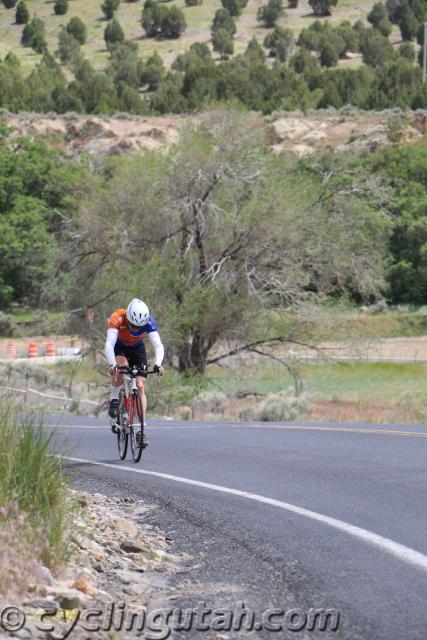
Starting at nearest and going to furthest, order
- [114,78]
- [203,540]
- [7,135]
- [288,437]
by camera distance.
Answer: [203,540], [288,437], [7,135], [114,78]

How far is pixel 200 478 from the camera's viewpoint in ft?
39.5

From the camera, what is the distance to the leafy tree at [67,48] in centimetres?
14571

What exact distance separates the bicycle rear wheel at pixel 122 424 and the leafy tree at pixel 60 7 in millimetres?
158090

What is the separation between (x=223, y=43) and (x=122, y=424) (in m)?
135

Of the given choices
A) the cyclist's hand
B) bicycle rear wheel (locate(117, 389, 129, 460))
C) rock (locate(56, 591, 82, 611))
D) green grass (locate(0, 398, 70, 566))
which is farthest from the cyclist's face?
rock (locate(56, 591, 82, 611))

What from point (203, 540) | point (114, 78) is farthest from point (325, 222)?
point (114, 78)

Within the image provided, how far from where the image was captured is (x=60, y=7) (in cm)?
16625

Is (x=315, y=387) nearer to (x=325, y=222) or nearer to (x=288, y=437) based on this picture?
(x=325, y=222)

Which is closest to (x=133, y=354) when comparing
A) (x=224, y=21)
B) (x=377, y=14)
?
(x=224, y=21)

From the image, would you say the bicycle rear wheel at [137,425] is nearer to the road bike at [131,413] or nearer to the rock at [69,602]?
the road bike at [131,413]

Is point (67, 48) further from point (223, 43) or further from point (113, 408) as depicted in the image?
point (113, 408)

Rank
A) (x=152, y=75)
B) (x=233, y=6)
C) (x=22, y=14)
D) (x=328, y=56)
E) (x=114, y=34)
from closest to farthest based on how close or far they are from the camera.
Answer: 1. (x=152, y=75)
2. (x=328, y=56)
3. (x=114, y=34)
4. (x=233, y=6)
5. (x=22, y=14)

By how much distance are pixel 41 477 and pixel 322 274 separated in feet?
95.5

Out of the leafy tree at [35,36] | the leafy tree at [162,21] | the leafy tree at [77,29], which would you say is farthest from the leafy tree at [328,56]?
the leafy tree at [35,36]
